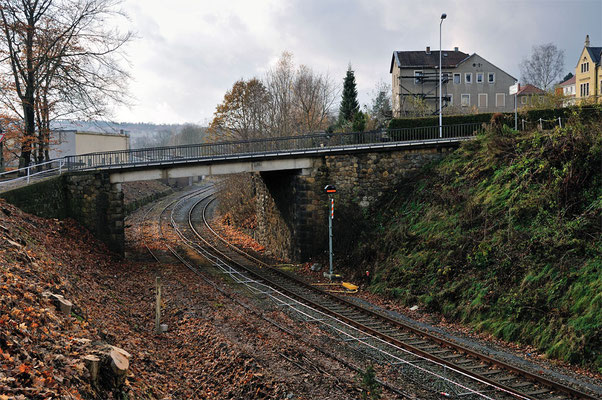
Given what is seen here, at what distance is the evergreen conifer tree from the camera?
4570cm

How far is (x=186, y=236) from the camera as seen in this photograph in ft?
107

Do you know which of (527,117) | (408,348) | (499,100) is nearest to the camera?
(408,348)

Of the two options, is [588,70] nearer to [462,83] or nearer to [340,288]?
[462,83]

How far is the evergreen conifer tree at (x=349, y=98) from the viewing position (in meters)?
45.7

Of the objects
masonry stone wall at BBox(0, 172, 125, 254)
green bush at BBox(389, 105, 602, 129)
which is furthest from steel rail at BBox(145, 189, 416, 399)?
green bush at BBox(389, 105, 602, 129)

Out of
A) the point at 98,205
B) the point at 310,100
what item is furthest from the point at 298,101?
the point at 98,205

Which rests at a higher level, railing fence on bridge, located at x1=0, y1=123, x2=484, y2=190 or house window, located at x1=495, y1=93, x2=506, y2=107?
house window, located at x1=495, y1=93, x2=506, y2=107

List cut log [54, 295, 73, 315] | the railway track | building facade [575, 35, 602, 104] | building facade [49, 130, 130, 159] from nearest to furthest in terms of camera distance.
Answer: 1. the railway track
2. cut log [54, 295, 73, 315]
3. building facade [49, 130, 130, 159]
4. building facade [575, 35, 602, 104]

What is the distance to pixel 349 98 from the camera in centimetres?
4612

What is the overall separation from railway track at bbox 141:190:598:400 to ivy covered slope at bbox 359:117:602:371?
60.6 inches

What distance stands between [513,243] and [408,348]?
Answer: 5.32m

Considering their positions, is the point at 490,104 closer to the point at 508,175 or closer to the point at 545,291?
the point at 508,175

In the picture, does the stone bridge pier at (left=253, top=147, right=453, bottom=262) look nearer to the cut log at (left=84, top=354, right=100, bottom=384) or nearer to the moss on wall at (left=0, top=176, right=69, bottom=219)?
the moss on wall at (left=0, top=176, right=69, bottom=219)

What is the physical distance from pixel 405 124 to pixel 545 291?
16236mm
